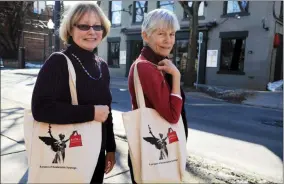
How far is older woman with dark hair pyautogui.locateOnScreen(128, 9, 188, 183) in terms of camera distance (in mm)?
1673

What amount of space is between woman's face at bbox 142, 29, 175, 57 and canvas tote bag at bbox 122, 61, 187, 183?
23 cm

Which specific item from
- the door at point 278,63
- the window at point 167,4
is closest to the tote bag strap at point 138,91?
the door at point 278,63

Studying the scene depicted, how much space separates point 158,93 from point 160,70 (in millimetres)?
165

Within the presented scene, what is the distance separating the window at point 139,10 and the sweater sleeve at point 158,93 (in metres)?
18.9

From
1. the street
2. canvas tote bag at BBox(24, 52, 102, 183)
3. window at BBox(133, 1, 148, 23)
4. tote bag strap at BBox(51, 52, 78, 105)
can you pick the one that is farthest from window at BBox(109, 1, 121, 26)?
canvas tote bag at BBox(24, 52, 102, 183)

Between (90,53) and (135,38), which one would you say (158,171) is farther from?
(135,38)

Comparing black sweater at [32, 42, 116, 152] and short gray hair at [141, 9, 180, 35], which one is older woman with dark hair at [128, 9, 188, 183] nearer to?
short gray hair at [141, 9, 180, 35]

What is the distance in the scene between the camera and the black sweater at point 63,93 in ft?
5.07

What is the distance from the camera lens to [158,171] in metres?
1.69

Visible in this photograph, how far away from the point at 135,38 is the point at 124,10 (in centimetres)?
235

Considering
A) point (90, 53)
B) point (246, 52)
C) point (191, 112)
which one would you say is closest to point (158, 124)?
point (90, 53)

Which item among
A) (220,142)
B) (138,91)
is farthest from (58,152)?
(220,142)

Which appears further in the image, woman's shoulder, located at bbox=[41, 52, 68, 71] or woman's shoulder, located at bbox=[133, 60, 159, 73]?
woman's shoulder, located at bbox=[133, 60, 159, 73]

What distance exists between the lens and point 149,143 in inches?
65.4
